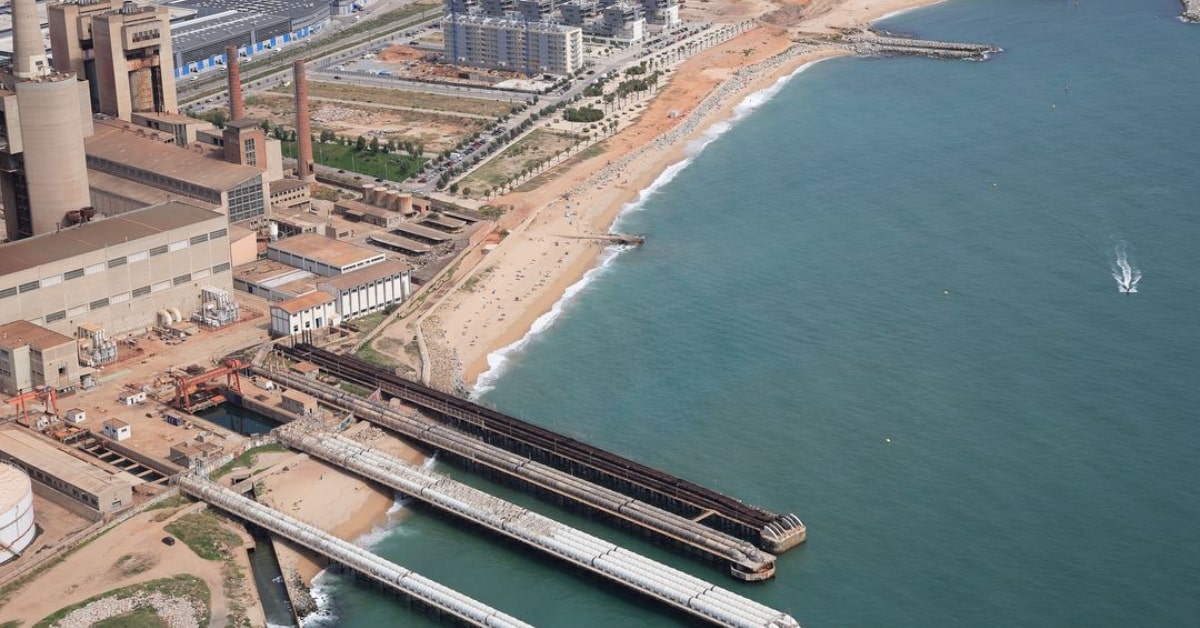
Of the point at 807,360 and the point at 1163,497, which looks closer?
the point at 1163,497

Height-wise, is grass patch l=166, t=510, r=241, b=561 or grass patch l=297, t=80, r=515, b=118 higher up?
grass patch l=297, t=80, r=515, b=118

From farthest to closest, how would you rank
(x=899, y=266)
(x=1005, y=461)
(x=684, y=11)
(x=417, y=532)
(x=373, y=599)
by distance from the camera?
(x=684, y=11)
(x=899, y=266)
(x=1005, y=461)
(x=417, y=532)
(x=373, y=599)

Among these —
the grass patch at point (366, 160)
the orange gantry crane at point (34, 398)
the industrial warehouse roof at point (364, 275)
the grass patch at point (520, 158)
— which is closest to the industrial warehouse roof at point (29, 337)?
the orange gantry crane at point (34, 398)

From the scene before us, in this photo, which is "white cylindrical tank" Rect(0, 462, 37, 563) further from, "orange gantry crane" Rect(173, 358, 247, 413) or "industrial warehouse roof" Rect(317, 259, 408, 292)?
"industrial warehouse roof" Rect(317, 259, 408, 292)

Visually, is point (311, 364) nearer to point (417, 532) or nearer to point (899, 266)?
point (417, 532)

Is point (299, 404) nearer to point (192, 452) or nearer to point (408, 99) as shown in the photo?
point (192, 452)

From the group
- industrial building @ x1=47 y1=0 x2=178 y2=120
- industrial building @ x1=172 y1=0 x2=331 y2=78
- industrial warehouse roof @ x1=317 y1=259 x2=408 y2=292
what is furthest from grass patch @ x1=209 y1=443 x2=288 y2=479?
industrial building @ x1=172 y1=0 x2=331 y2=78

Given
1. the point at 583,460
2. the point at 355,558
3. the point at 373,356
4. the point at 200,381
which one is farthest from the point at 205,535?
the point at 373,356

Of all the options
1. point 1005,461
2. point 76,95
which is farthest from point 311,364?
point 1005,461

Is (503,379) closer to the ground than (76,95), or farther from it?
closer to the ground
